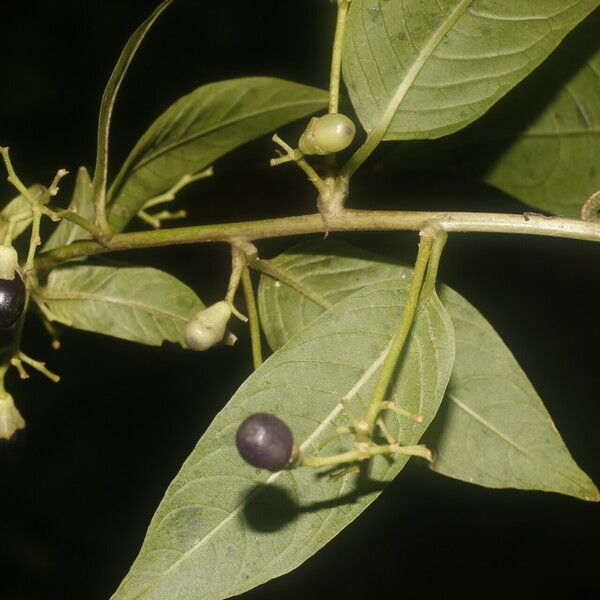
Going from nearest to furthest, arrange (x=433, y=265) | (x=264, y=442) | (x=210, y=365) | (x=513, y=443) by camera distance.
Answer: (x=264, y=442) < (x=433, y=265) < (x=513, y=443) < (x=210, y=365)

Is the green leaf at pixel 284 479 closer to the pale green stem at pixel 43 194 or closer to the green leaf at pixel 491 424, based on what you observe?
the green leaf at pixel 491 424

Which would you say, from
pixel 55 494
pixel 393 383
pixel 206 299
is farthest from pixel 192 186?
pixel 55 494

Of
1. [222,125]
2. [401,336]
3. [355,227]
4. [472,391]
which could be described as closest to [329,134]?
[355,227]

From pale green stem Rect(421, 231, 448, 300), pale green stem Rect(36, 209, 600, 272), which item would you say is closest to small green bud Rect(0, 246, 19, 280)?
pale green stem Rect(36, 209, 600, 272)

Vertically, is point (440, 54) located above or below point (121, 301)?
above

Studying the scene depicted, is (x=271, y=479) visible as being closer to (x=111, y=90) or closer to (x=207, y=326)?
(x=207, y=326)

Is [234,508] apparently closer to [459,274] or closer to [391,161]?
[391,161]

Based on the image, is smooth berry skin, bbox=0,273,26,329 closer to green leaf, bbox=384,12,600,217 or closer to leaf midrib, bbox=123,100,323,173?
leaf midrib, bbox=123,100,323,173
